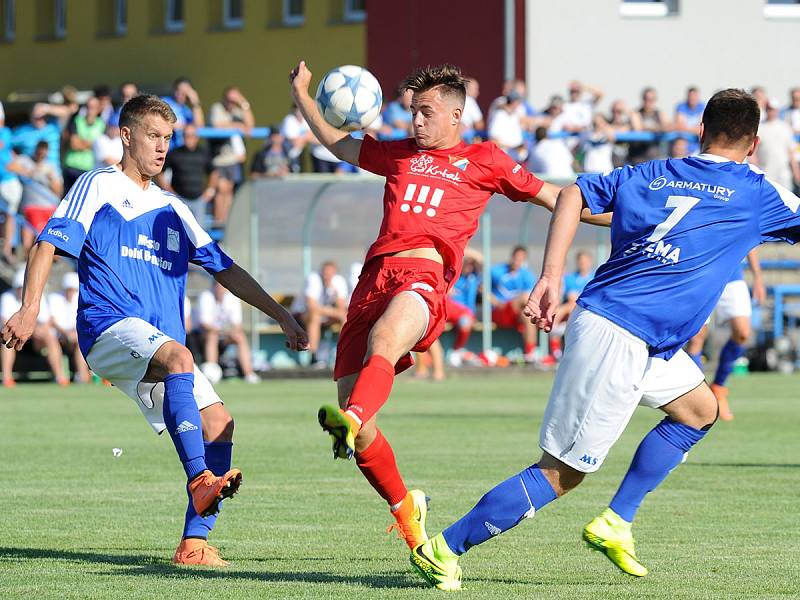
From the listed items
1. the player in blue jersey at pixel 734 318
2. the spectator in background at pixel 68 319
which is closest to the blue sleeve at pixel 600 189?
the player in blue jersey at pixel 734 318

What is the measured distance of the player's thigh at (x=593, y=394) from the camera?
6.81 metres

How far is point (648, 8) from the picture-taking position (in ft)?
114

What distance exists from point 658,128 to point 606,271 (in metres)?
22.0

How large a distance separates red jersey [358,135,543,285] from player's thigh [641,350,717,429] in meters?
1.22

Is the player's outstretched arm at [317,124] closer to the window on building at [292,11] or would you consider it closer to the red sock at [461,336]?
the red sock at [461,336]

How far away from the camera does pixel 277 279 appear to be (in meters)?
26.3

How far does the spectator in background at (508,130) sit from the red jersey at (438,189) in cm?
1852

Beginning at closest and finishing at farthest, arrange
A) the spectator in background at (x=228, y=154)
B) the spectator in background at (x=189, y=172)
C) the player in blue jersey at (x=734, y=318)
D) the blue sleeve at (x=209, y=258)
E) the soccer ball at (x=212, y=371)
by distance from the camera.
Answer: the blue sleeve at (x=209, y=258)
the player in blue jersey at (x=734, y=318)
the soccer ball at (x=212, y=371)
the spectator in background at (x=189, y=172)
the spectator in background at (x=228, y=154)

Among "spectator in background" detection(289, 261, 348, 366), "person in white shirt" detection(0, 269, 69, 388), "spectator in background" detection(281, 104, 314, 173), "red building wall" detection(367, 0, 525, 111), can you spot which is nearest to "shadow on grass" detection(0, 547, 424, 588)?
"person in white shirt" detection(0, 269, 69, 388)

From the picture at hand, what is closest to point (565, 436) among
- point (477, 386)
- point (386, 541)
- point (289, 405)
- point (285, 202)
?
point (386, 541)

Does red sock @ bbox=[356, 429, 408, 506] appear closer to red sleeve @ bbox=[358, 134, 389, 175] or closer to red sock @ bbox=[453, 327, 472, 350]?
red sleeve @ bbox=[358, 134, 389, 175]

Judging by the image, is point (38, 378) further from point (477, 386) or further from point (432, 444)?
point (432, 444)


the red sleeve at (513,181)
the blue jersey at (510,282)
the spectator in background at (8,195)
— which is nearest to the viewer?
the red sleeve at (513,181)

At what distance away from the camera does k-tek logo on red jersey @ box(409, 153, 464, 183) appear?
8047mm
